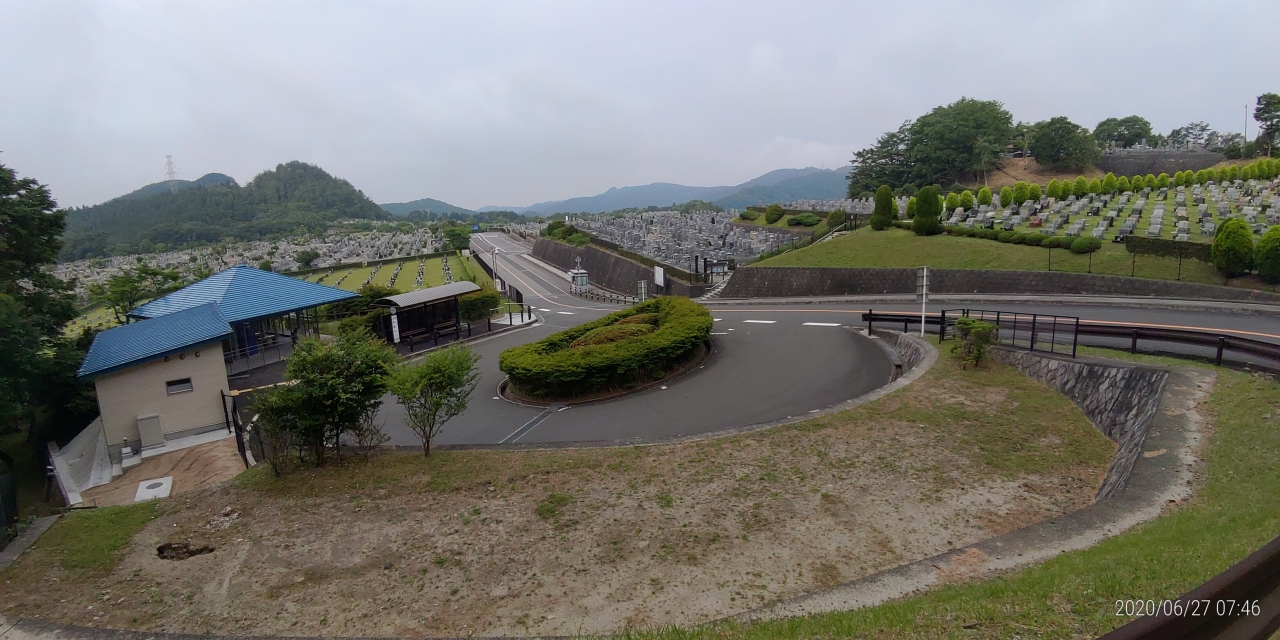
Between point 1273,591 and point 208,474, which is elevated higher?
point 1273,591

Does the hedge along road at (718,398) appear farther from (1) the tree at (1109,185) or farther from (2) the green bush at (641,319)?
(1) the tree at (1109,185)

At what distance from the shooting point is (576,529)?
6.70 metres

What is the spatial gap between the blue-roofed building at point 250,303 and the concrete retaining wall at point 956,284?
19460 millimetres

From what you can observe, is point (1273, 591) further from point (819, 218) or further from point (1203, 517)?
point (819, 218)

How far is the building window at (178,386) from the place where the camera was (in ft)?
41.7

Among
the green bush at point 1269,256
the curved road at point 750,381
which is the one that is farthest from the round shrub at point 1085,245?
the green bush at point 1269,256

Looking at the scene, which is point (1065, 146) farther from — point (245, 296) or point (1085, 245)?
point (245, 296)

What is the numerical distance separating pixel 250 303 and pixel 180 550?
13052mm

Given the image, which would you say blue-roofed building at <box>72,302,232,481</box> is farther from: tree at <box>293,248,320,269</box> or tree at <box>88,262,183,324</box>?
tree at <box>293,248,320,269</box>

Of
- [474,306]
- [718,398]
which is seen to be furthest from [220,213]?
[718,398]

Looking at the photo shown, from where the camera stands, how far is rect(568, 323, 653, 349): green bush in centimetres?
1638

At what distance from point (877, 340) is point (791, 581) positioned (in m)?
12.9

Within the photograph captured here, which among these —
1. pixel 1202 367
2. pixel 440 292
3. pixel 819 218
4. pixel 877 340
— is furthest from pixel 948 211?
pixel 440 292

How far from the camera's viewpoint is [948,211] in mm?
33906
